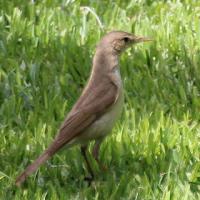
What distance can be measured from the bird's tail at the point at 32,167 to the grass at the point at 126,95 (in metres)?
0.09

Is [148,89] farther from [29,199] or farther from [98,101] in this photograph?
[29,199]

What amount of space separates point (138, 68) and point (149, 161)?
Result: 6.18ft

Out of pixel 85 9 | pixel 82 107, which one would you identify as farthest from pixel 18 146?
pixel 85 9

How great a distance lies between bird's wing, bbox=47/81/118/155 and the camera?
24.6 ft

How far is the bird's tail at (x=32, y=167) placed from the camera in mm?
7277

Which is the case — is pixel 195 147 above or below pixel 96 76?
below

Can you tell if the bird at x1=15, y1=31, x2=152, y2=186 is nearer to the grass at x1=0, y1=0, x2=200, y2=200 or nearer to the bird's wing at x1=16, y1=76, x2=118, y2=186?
the bird's wing at x1=16, y1=76, x2=118, y2=186

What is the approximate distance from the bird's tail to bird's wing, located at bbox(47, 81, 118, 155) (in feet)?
0.20

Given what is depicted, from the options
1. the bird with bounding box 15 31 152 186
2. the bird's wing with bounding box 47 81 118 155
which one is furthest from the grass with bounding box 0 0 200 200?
the bird's wing with bounding box 47 81 118 155

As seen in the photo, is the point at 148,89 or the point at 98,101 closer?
the point at 98,101

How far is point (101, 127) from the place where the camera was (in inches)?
303

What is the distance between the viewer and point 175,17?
10.5 m

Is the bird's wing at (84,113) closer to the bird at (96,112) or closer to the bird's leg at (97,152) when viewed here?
the bird at (96,112)

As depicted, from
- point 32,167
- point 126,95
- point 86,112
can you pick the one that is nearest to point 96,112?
point 86,112
